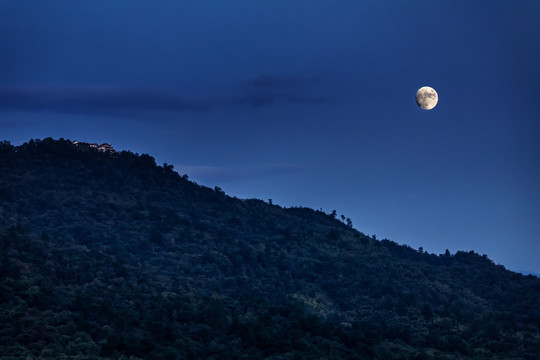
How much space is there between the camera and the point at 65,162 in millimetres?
131375

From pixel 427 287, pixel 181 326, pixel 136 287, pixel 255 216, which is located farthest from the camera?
pixel 255 216

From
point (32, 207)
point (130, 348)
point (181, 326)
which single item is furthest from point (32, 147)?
point (130, 348)

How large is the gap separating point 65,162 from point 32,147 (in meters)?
7.68

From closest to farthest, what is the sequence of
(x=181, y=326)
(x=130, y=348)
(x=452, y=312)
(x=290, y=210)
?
(x=130, y=348), (x=181, y=326), (x=452, y=312), (x=290, y=210)

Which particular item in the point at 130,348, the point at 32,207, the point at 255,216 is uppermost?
the point at 255,216

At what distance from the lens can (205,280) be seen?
4028 inches

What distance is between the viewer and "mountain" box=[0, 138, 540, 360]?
7231 cm

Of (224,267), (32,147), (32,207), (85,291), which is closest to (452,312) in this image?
(224,267)

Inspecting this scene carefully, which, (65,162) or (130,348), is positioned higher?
(65,162)

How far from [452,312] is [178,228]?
43909 millimetres

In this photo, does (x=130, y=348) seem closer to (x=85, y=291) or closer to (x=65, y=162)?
(x=85, y=291)

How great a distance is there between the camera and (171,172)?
149 m

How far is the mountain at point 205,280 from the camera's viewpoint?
237ft

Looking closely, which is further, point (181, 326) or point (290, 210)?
point (290, 210)
